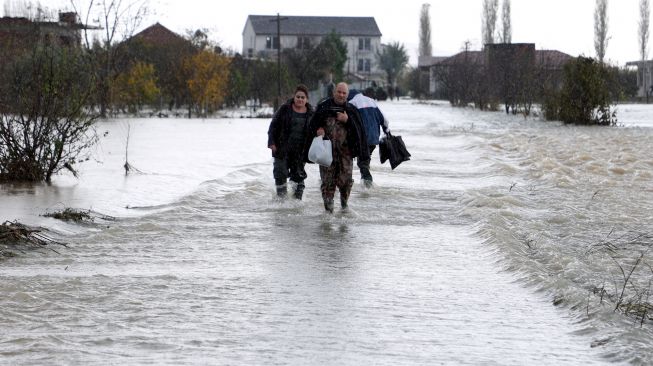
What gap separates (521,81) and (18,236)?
45737 mm

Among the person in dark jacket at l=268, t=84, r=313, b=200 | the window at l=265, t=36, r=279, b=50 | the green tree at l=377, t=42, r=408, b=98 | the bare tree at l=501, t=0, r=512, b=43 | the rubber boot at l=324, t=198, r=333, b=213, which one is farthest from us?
the green tree at l=377, t=42, r=408, b=98

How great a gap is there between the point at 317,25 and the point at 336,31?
103 inches

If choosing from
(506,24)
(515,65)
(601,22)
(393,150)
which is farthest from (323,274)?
(506,24)

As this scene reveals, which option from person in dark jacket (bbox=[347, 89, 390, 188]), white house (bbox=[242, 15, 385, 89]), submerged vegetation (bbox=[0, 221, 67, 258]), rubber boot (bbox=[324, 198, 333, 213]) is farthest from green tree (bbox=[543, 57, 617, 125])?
white house (bbox=[242, 15, 385, 89])

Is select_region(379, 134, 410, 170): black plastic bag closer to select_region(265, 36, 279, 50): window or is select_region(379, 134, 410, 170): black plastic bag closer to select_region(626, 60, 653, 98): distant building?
select_region(626, 60, 653, 98): distant building

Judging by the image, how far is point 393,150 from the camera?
15.7 m

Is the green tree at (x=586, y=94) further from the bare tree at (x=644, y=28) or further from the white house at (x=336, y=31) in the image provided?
the white house at (x=336, y=31)

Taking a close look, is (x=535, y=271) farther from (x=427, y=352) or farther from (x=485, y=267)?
(x=427, y=352)

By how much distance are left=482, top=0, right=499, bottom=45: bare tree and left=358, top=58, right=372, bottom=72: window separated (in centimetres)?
3636

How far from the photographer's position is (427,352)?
6.45 meters

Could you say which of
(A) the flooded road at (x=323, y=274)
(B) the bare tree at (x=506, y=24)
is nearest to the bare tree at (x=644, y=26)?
(B) the bare tree at (x=506, y=24)

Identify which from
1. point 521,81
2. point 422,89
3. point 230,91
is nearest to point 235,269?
point 521,81

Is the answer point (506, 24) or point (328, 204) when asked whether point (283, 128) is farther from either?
point (506, 24)

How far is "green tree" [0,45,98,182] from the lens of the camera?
17.0 m
